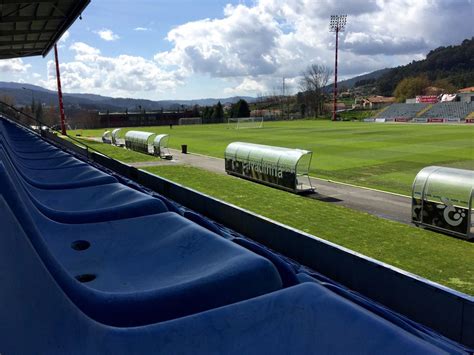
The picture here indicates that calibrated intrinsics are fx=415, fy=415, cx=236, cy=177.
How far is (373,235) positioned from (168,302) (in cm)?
997

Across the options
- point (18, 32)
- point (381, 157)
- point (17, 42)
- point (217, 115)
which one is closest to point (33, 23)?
point (18, 32)

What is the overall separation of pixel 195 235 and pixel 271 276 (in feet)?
3.10

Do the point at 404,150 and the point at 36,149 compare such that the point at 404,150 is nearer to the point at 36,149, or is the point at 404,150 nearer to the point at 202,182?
the point at 202,182

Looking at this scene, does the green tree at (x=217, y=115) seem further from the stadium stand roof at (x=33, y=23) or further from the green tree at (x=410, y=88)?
the stadium stand roof at (x=33, y=23)

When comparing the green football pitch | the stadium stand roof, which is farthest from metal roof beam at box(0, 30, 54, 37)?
the green football pitch

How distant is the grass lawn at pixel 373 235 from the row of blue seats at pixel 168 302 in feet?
22.8

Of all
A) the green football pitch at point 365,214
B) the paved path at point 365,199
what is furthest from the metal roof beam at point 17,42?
the paved path at point 365,199

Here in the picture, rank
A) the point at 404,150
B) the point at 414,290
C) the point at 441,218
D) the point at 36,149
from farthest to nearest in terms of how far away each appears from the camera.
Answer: the point at 404,150 → the point at 441,218 → the point at 36,149 → the point at 414,290

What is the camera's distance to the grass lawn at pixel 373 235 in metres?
8.98

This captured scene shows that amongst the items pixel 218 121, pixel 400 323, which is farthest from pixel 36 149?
pixel 218 121

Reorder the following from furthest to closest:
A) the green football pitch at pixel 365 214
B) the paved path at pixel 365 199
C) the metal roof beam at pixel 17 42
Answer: the metal roof beam at pixel 17 42
the paved path at pixel 365 199
the green football pitch at pixel 365 214

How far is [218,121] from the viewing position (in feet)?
316

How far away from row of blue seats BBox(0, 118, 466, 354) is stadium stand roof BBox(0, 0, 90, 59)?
12053 millimetres

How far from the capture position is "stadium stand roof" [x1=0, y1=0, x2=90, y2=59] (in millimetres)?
13727
